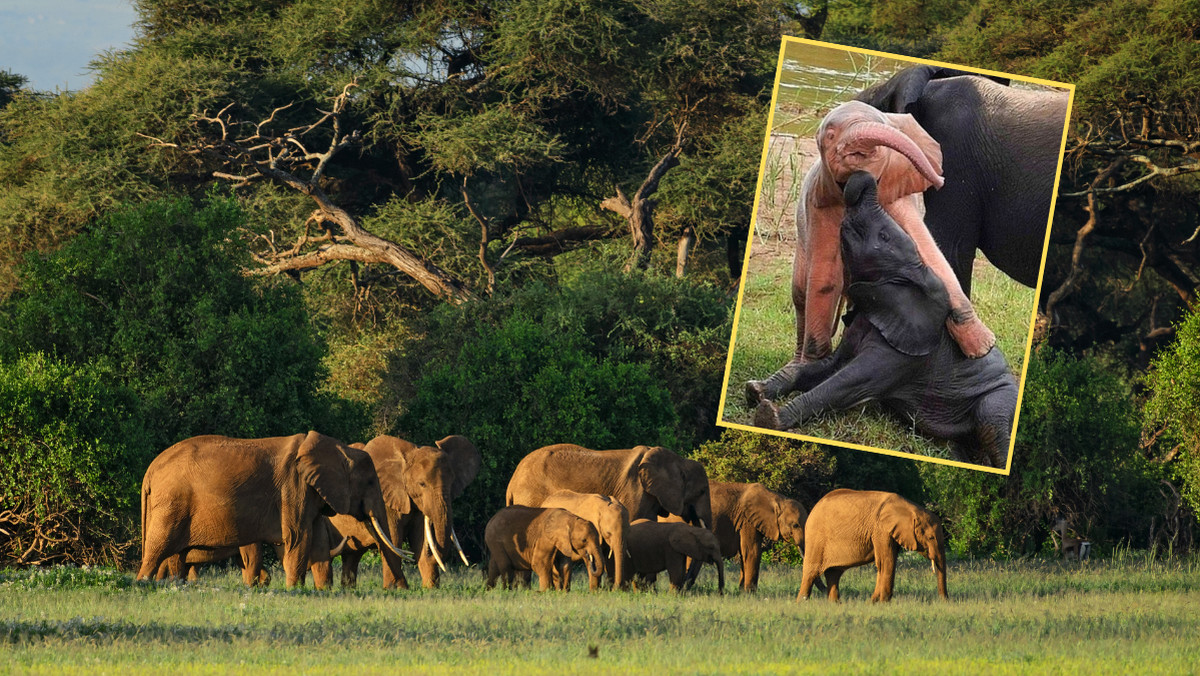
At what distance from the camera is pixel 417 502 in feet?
62.1

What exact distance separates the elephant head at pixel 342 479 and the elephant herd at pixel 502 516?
16 mm

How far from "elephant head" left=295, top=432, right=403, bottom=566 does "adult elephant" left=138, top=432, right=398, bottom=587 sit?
0.4 inches

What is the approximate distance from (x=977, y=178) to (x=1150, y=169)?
59.2 feet

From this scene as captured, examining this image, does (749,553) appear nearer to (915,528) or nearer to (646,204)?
(915,528)

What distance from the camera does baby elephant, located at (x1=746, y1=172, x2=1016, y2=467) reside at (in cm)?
1666

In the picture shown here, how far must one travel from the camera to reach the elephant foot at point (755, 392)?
710 inches

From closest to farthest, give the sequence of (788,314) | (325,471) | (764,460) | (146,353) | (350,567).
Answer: (325,471)
(788,314)
(350,567)
(146,353)
(764,460)

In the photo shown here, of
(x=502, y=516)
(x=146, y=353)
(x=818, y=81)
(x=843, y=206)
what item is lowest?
(x=502, y=516)

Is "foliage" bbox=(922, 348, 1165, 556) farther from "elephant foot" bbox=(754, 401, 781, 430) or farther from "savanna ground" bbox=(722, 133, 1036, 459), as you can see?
"elephant foot" bbox=(754, 401, 781, 430)

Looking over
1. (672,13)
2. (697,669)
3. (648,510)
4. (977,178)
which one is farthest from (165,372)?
(672,13)

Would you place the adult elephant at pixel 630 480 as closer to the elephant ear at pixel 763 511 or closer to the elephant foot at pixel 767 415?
the elephant ear at pixel 763 511

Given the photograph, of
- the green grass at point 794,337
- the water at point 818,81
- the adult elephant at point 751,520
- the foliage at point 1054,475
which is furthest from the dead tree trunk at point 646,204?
the water at point 818,81

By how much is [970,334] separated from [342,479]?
23.0 feet

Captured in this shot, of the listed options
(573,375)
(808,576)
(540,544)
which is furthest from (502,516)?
(573,375)
